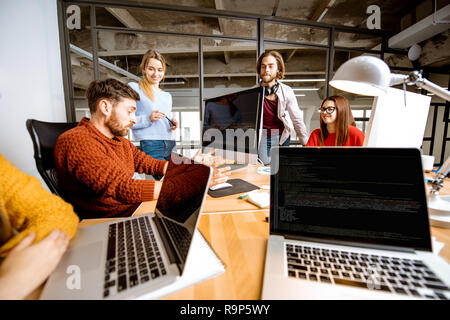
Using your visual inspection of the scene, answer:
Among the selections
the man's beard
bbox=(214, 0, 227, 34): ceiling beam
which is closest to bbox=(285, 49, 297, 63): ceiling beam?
bbox=(214, 0, 227, 34): ceiling beam

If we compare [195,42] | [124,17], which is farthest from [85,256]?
[195,42]

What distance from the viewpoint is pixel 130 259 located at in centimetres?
51

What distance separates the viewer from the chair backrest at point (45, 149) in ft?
3.29

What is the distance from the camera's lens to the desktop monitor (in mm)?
1272

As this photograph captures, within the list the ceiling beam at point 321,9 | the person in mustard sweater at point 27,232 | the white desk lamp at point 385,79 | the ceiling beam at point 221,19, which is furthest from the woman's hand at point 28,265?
the ceiling beam at point 321,9

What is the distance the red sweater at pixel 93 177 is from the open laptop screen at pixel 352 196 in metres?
0.65

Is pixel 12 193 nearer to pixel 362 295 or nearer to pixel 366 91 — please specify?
pixel 362 295

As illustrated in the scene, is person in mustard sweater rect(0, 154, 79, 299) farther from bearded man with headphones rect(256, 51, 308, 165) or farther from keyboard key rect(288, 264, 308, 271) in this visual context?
bearded man with headphones rect(256, 51, 308, 165)

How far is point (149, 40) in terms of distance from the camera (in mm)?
3807

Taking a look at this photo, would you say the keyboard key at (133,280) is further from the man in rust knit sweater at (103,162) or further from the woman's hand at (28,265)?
the man in rust knit sweater at (103,162)

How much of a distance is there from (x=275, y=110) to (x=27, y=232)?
1891 millimetres

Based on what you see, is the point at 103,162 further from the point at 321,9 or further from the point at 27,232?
the point at 321,9

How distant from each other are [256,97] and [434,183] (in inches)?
36.4
